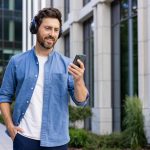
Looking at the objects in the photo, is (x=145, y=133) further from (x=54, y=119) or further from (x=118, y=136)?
(x=54, y=119)

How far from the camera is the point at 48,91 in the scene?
3.43 metres

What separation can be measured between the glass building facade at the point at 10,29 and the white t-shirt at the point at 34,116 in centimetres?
4961

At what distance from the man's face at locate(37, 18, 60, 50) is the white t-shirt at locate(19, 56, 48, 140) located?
0.24 meters

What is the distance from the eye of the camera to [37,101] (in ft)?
11.3

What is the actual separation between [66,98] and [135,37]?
42.5 feet

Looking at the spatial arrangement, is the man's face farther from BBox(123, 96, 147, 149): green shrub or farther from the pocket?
BBox(123, 96, 147, 149): green shrub

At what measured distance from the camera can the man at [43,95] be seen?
3396 millimetres

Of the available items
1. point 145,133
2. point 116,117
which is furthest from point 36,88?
point 116,117

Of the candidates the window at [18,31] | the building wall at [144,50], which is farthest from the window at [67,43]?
the window at [18,31]

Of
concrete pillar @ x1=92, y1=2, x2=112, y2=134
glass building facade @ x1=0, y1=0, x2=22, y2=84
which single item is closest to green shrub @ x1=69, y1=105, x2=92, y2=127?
concrete pillar @ x1=92, y1=2, x2=112, y2=134

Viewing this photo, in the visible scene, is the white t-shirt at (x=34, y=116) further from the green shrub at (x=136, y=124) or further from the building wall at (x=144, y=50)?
the building wall at (x=144, y=50)

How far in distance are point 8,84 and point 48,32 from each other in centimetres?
50

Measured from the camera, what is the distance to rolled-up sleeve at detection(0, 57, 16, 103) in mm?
3561

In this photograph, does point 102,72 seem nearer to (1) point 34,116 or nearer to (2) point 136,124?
(2) point 136,124
